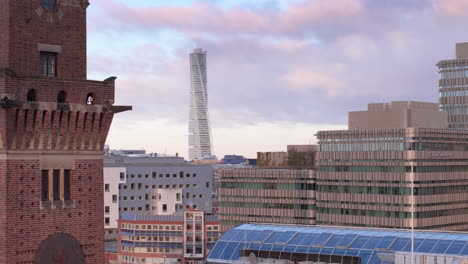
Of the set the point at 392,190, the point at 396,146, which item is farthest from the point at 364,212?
the point at 396,146

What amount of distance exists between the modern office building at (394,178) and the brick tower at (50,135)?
138 meters

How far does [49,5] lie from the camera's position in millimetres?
44250

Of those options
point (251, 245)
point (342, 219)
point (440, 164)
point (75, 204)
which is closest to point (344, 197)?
point (342, 219)

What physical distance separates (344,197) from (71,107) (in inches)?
6048

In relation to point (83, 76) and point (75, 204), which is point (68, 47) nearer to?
point (83, 76)

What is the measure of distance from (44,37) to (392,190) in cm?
14730

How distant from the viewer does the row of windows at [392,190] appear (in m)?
181

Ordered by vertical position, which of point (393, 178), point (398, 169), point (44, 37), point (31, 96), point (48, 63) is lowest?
point (393, 178)

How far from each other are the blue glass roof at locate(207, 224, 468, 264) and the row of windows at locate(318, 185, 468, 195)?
79702mm

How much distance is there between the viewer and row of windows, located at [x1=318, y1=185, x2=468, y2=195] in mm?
181375

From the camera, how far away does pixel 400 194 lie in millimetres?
181625

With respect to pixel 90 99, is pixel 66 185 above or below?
below

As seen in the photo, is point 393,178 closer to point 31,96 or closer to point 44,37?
point 44,37

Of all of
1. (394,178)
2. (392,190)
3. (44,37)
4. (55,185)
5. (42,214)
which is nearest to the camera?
(42,214)
